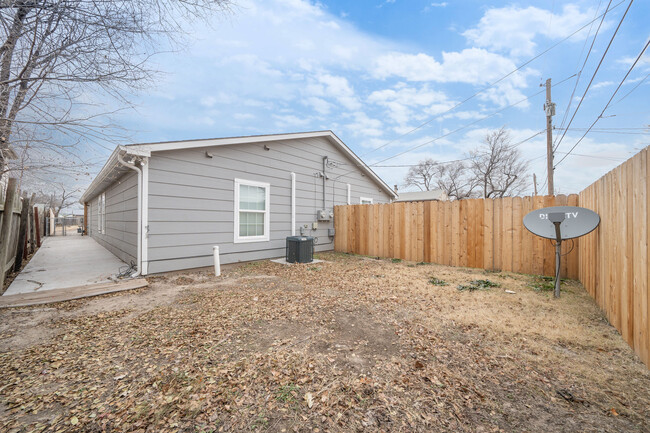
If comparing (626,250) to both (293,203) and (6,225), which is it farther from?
(6,225)

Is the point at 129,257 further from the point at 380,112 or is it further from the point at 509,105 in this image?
the point at 509,105

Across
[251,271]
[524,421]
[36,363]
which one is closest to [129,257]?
[251,271]

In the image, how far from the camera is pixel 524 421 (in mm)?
1563

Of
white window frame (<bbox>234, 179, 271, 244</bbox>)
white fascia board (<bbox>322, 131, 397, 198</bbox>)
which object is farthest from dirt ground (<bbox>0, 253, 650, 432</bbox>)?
white fascia board (<bbox>322, 131, 397, 198</bbox>)

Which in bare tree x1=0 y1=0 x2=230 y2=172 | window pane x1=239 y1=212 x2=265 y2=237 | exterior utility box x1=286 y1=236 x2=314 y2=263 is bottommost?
exterior utility box x1=286 y1=236 x2=314 y2=263

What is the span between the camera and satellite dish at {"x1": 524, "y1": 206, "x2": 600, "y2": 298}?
147 inches

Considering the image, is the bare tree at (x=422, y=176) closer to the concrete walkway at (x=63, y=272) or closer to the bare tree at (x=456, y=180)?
the bare tree at (x=456, y=180)

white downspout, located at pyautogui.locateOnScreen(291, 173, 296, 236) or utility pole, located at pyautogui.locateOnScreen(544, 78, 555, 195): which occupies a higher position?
utility pole, located at pyautogui.locateOnScreen(544, 78, 555, 195)

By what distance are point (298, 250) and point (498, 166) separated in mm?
25411

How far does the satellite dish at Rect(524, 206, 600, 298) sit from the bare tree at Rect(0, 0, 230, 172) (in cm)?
564

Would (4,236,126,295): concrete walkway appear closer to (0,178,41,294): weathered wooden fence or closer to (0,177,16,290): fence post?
(0,178,41,294): weathered wooden fence

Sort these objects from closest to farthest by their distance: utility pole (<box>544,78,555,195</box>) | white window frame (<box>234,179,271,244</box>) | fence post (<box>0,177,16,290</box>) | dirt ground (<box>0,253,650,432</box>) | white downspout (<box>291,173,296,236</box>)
Result: dirt ground (<box>0,253,650,432</box>) → fence post (<box>0,177,16,290</box>) → white window frame (<box>234,179,271,244</box>) → white downspout (<box>291,173,296,236</box>) → utility pole (<box>544,78,555,195</box>)

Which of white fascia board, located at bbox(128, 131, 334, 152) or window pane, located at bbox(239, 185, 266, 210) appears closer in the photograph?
white fascia board, located at bbox(128, 131, 334, 152)

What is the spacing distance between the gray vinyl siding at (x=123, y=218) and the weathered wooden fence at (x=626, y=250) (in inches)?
313
